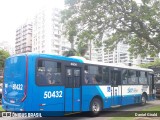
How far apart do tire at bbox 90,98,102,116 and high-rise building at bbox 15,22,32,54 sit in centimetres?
10364

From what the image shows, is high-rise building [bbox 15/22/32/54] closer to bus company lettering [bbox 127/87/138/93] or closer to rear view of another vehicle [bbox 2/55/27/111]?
bus company lettering [bbox 127/87/138/93]

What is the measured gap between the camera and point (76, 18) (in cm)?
1642

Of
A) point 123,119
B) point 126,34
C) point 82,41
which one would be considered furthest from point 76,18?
point 123,119

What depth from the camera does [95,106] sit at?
14102 mm

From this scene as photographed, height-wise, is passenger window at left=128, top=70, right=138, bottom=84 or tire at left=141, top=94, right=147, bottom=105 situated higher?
passenger window at left=128, top=70, right=138, bottom=84

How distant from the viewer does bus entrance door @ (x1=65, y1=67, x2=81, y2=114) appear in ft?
40.2

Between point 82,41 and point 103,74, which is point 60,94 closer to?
point 103,74

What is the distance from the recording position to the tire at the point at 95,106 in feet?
45.2

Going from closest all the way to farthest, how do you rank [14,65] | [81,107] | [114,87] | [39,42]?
[14,65], [81,107], [114,87], [39,42]

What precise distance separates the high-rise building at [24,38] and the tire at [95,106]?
104m

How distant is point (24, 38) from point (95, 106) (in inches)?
4404

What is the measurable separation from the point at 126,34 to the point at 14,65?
781 centimetres

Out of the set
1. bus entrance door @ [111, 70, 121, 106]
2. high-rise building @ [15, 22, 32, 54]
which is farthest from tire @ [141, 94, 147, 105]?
high-rise building @ [15, 22, 32, 54]

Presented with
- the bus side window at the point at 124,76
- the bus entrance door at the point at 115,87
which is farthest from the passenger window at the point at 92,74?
the bus side window at the point at 124,76
